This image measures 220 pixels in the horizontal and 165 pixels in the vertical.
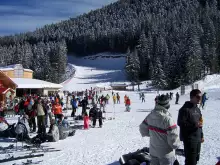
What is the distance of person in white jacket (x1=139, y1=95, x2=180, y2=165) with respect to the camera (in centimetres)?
405

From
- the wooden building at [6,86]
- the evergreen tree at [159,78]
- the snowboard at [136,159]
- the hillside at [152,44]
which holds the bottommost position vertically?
the snowboard at [136,159]

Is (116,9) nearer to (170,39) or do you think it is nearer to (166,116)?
(170,39)

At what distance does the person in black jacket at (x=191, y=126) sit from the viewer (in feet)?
15.2

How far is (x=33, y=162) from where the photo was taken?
799 centimetres

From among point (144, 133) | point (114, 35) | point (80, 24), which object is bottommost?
point (144, 133)

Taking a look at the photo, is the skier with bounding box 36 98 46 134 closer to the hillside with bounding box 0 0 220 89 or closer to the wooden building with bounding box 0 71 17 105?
the wooden building with bounding box 0 71 17 105

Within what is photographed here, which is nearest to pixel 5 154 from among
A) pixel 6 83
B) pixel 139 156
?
pixel 139 156

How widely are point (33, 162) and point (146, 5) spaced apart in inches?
7386

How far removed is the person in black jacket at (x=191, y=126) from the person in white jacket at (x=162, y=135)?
1.91 ft

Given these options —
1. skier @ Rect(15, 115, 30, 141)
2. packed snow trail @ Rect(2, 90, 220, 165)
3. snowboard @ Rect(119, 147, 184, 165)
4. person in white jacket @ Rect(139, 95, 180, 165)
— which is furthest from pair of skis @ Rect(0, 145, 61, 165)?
person in white jacket @ Rect(139, 95, 180, 165)

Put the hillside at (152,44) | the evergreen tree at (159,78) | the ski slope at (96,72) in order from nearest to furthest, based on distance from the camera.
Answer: the evergreen tree at (159,78)
the hillside at (152,44)
the ski slope at (96,72)

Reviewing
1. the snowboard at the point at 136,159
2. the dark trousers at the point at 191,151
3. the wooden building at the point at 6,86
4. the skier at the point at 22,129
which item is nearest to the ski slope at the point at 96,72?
the wooden building at the point at 6,86

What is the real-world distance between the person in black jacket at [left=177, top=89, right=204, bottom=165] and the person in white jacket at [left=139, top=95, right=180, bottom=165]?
0.58m

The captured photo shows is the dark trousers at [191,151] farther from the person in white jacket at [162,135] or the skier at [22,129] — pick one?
the skier at [22,129]
